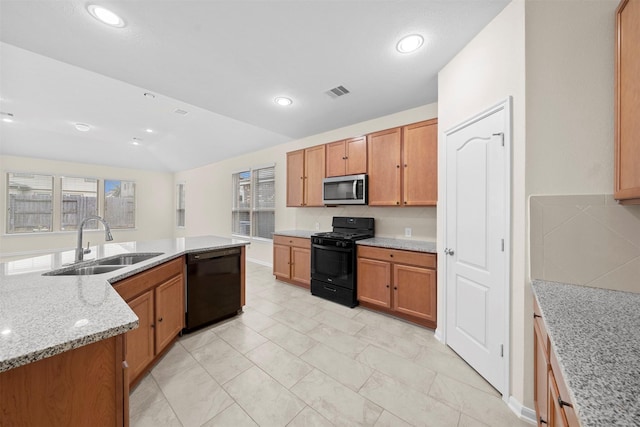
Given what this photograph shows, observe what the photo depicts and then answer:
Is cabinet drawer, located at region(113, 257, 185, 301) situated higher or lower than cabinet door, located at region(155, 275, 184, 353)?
higher

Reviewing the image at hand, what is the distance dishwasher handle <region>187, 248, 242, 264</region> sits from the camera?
245 centimetres

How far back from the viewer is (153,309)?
193cm

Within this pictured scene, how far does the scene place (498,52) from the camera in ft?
5.56

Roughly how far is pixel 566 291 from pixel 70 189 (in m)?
9.30

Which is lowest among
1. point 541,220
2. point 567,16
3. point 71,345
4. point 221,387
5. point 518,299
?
point 221,387

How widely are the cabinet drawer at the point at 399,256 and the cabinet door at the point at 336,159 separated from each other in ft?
4.27

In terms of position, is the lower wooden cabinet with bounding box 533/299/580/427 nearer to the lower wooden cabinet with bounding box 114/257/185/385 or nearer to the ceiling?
the ceiling

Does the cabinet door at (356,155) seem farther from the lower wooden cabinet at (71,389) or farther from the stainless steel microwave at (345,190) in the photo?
Result: the lower wooden cabinet at (71,389)

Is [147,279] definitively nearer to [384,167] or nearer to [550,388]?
[550,388]

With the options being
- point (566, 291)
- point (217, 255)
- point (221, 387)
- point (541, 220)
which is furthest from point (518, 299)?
point (217, 255)

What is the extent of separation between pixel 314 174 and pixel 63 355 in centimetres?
358

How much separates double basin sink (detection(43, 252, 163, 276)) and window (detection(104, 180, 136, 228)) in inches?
246

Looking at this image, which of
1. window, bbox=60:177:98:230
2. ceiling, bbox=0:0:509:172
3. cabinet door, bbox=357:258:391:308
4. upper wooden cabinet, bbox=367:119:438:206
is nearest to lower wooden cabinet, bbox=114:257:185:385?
ceiling, bbox=0:0:509:172

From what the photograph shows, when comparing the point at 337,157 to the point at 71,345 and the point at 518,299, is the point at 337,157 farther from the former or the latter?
the point at 71,345
